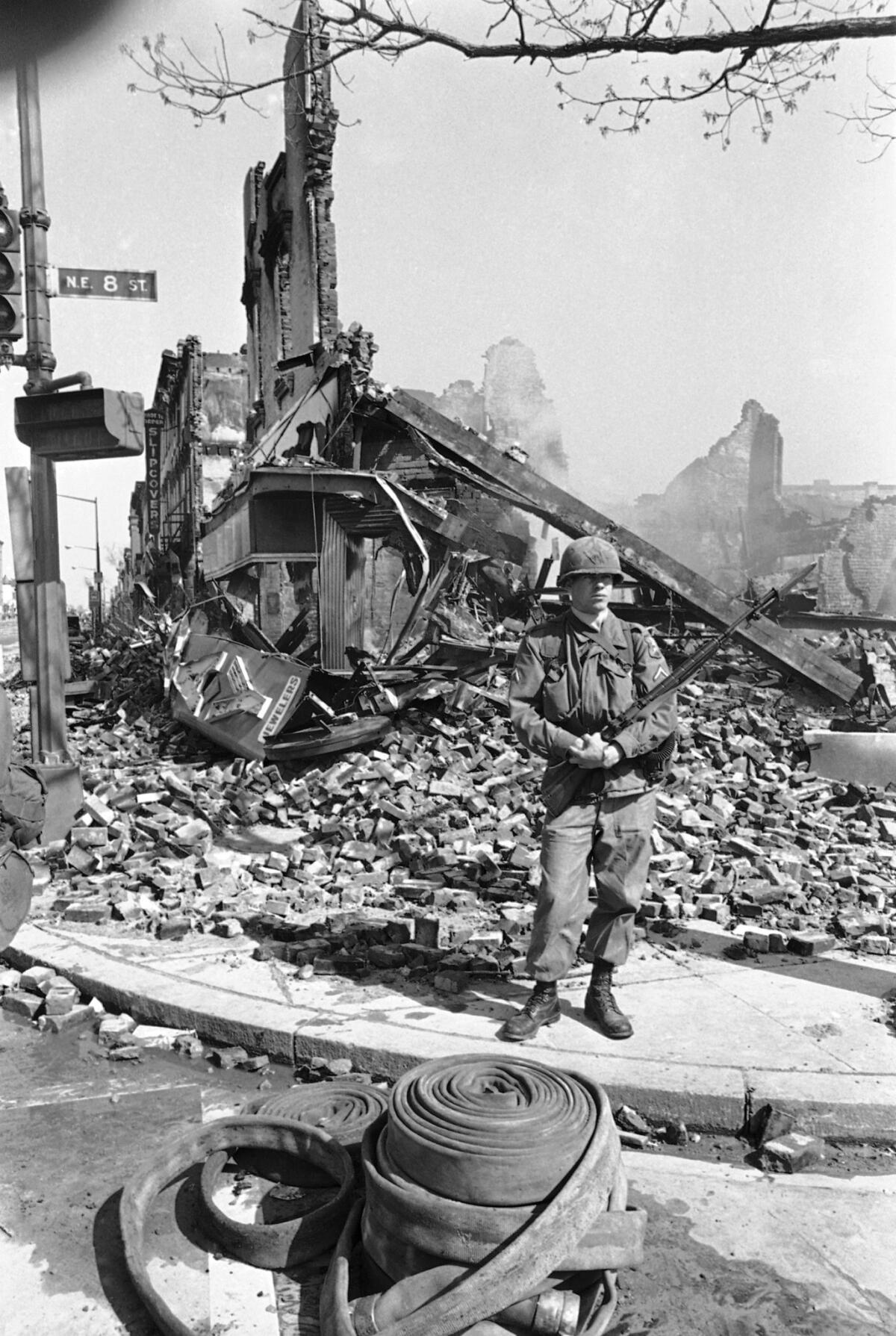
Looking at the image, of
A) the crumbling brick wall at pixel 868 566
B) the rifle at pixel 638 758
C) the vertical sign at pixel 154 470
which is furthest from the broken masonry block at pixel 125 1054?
the vertical sign at pixel 154 470

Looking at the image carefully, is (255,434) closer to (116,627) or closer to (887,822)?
(116,627)

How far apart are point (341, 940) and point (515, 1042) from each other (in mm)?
1586

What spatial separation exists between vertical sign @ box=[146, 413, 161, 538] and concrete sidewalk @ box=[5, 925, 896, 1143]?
40.8 metres

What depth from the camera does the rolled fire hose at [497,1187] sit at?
2.40 metres

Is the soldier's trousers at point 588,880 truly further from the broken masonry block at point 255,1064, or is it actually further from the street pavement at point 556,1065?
the broken masonry block at point 255,1064

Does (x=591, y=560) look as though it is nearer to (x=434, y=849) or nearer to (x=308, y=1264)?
(x=308, y=1264)

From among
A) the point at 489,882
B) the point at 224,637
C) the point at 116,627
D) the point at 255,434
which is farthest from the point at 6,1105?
the point at 255,434

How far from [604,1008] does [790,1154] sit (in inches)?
40.2

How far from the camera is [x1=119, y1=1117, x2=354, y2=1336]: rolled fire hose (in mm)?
2681

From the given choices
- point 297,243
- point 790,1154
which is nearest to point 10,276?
point 790,1154

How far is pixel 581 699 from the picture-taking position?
4.42 m

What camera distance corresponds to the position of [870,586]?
33.4 meters

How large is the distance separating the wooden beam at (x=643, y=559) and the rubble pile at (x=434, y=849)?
4.76ft

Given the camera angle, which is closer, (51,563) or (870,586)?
(51,563)
